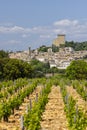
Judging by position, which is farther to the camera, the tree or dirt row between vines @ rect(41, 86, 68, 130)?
the tree

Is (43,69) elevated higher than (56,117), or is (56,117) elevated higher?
(56,117)

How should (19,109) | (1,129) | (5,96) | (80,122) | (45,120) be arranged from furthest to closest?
(5,96)
(19,109)
(45,120)
(1,129)
(80,122)

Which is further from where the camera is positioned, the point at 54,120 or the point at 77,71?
the point at 77,71

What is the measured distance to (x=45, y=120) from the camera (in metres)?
17.6

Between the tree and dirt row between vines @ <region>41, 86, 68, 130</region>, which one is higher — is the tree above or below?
below

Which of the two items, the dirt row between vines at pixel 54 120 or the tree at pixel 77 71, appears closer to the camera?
the dirt row between vines at pixel 54 120

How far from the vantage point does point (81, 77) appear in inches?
2773

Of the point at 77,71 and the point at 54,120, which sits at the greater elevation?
the point at 54,120

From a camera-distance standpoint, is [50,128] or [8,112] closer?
[50,128]

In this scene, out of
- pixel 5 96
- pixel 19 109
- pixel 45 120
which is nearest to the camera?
pixel 45 120

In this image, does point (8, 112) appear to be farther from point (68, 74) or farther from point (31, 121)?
point (68, 74)

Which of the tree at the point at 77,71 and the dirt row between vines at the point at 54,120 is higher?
the dirt row between vines at the point at 54,120

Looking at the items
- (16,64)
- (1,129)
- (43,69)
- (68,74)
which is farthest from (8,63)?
(43,69)

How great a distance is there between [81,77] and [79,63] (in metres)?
3.50
